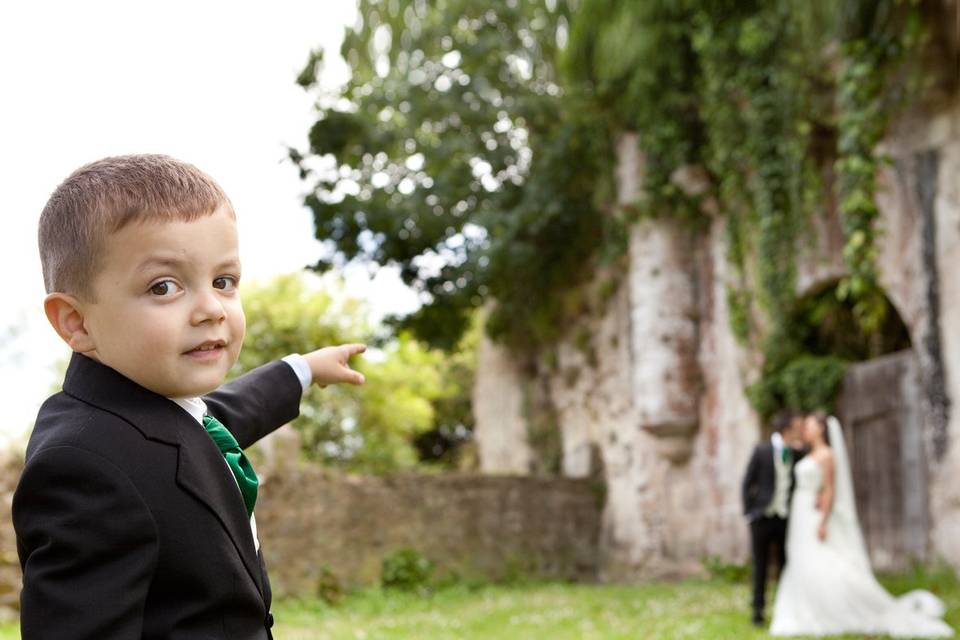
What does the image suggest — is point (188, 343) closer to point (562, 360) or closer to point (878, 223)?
point (878, 223)

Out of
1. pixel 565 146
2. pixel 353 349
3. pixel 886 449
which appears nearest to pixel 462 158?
pixel 565 146

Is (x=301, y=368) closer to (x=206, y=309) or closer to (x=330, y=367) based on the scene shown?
(x=330, y=367)

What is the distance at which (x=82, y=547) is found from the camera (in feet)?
5.37

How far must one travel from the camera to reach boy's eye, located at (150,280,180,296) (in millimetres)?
1794

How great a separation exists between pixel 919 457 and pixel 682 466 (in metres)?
4.41

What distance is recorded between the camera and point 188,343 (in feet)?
5.93

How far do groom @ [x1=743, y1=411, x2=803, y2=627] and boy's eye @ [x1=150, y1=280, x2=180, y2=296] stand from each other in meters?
8.33

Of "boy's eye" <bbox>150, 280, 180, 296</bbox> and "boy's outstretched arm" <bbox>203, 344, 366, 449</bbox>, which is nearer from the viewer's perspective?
"boy's eye" <bbox>150, 280, 180, 296</bbox>

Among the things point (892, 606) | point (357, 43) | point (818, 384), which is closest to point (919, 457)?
point (818, 384)

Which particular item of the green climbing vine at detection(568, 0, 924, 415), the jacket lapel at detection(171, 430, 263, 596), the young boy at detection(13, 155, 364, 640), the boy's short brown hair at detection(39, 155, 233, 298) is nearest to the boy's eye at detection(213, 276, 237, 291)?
the young boy at detection(13, 155, 364, 640)

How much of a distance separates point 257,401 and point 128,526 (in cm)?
72

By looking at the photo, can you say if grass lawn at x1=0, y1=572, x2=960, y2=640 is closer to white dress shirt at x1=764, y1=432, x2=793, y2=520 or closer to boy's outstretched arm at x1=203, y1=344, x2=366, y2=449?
white dress shirt at x1=764, y1=432, x2=793, y2=520

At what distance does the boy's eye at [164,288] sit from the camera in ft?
5.89

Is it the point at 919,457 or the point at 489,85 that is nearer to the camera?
the point at 919,457
